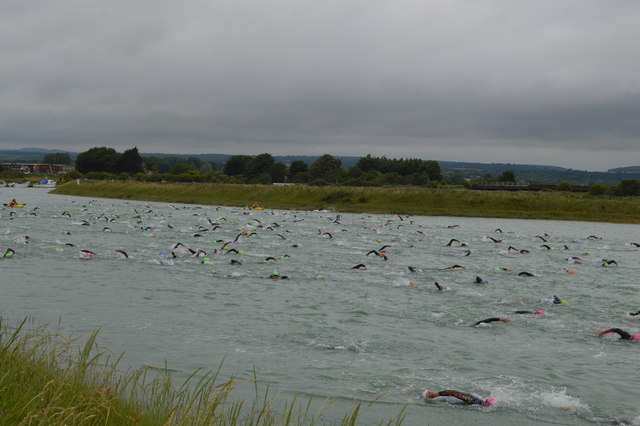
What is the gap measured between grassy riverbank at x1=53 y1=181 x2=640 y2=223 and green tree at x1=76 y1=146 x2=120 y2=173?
80.1 metres

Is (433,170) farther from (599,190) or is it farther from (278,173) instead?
(599,190)

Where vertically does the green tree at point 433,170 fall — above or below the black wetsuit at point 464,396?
above

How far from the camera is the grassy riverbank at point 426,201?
65.6 meters

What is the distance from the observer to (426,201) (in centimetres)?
6969

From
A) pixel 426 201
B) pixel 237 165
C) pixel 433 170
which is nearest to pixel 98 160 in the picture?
pixel 237 165

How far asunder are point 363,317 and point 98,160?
498ft

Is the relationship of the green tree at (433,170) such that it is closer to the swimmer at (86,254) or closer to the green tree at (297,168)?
the green tree at (297,168)

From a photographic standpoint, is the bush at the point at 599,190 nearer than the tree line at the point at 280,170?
Yes

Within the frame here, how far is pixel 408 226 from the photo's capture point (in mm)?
49438

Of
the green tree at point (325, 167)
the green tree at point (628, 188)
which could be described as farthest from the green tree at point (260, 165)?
the green tree at point (628, 188)

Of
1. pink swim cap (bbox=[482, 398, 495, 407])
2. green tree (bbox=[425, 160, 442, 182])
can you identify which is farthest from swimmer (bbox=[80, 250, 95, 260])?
green tree (bbox=[425, 160, 442, 182])

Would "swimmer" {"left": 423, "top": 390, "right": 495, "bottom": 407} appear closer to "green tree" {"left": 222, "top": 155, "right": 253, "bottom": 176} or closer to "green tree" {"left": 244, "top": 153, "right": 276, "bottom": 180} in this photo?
"green tree" {"left": 244, "top": 153, "right": 276, "bottom": 180}

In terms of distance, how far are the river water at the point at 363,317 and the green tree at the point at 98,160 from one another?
417 ft

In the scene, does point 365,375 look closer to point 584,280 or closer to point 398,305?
point 398,305
